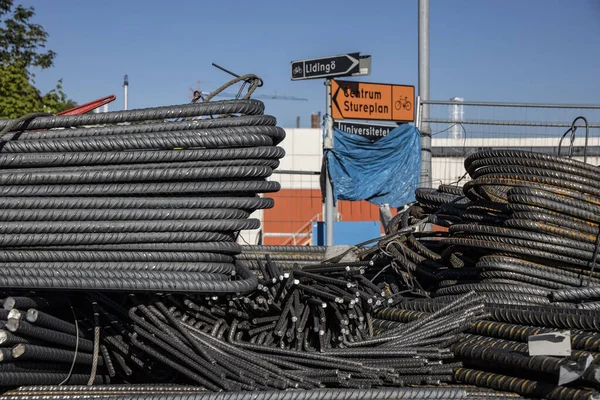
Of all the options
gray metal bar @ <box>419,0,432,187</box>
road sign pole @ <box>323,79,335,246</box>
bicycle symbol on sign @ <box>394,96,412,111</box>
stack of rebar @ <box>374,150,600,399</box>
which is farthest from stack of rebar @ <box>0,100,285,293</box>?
bicycle symbol on sign @ <box>394,96,412,111</box>

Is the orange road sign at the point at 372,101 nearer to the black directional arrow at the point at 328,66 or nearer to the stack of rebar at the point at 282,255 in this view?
the black directional arrow at the point at 328,66

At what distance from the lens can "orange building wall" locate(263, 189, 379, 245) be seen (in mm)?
17344

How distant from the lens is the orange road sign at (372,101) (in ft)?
32.7

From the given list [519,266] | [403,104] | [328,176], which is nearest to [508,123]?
[403,104]

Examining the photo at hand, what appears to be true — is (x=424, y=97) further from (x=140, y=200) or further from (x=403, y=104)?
(x=140, y=200)

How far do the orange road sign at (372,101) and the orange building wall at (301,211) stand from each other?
6.94 metres

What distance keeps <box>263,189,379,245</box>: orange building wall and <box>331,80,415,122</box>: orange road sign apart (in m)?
6.94

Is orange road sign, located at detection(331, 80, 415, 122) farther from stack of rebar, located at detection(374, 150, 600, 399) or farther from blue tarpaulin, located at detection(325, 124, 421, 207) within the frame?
stack of rebar, located at detection(374, 150, 600, 399)

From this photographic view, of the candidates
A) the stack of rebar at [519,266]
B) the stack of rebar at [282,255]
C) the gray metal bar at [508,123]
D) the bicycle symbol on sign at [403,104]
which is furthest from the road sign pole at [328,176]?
the stack of rebar at [519,266]

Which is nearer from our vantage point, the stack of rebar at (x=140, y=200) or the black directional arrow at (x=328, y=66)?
the stack of rebar at (x=140, y=200)

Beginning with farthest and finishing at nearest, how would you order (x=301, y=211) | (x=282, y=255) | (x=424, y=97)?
(x=301, y=211) → (x=424, y=97) → (x=282, y=255)

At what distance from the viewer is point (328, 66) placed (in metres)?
9.80

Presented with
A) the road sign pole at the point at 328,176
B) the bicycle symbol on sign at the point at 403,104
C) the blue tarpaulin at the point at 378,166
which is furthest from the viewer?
the bicycle symbol on sign at the point at 403,104

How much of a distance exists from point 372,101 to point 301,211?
819 cm
